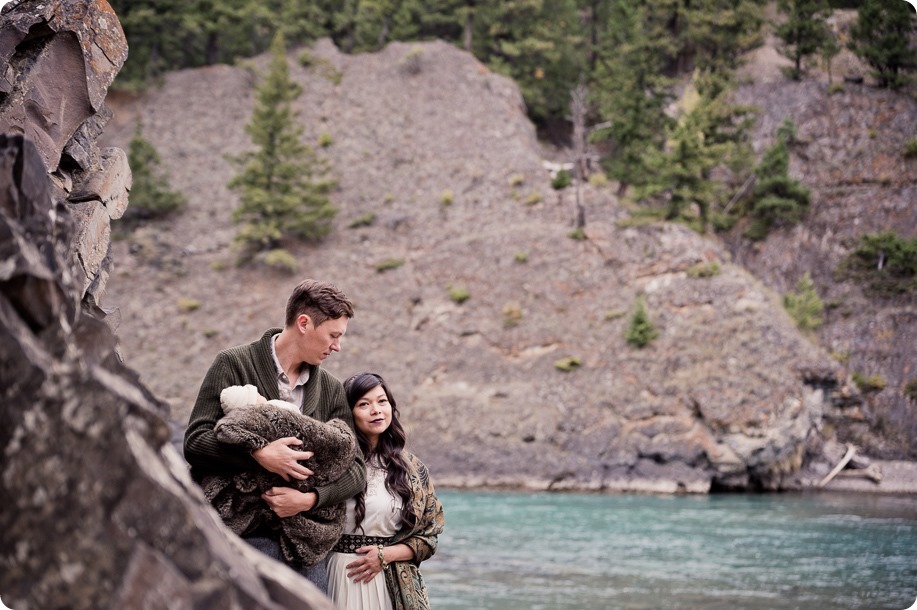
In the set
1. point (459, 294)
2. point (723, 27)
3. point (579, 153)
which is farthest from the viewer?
point (723, 27)

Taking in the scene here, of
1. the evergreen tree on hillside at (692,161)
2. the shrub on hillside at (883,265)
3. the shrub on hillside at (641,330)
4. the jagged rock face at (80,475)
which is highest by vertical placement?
the jagged rock face at (80,475)

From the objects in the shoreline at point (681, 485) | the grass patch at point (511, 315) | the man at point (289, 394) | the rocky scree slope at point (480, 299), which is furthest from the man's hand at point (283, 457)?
the grass patch at point (511, 315)

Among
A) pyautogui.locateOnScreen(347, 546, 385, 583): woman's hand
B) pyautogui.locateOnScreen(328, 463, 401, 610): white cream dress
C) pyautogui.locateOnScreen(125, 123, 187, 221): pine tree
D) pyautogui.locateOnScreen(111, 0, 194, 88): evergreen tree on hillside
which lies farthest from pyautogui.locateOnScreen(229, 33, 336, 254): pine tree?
pyautogui.locateOnScreen(347, 546, 385, 583): woman's hand

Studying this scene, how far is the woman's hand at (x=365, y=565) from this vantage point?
4.36 meters

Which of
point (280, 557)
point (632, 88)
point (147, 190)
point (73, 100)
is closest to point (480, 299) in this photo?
point (632, 88)

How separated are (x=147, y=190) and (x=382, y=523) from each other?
43536 mm

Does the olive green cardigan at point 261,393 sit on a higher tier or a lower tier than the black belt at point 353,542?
higher

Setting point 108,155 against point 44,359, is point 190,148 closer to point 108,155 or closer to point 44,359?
point 108,155

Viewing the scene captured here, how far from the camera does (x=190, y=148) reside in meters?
49.2

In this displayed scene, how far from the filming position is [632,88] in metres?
43.7

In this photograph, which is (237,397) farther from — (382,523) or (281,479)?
(382,523)

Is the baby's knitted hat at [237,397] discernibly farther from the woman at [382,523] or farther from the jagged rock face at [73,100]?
the jagged rock face at [73,100]

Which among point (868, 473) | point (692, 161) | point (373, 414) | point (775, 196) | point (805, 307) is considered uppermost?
point (373, 414)

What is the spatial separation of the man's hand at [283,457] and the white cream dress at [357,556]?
3.04ft
